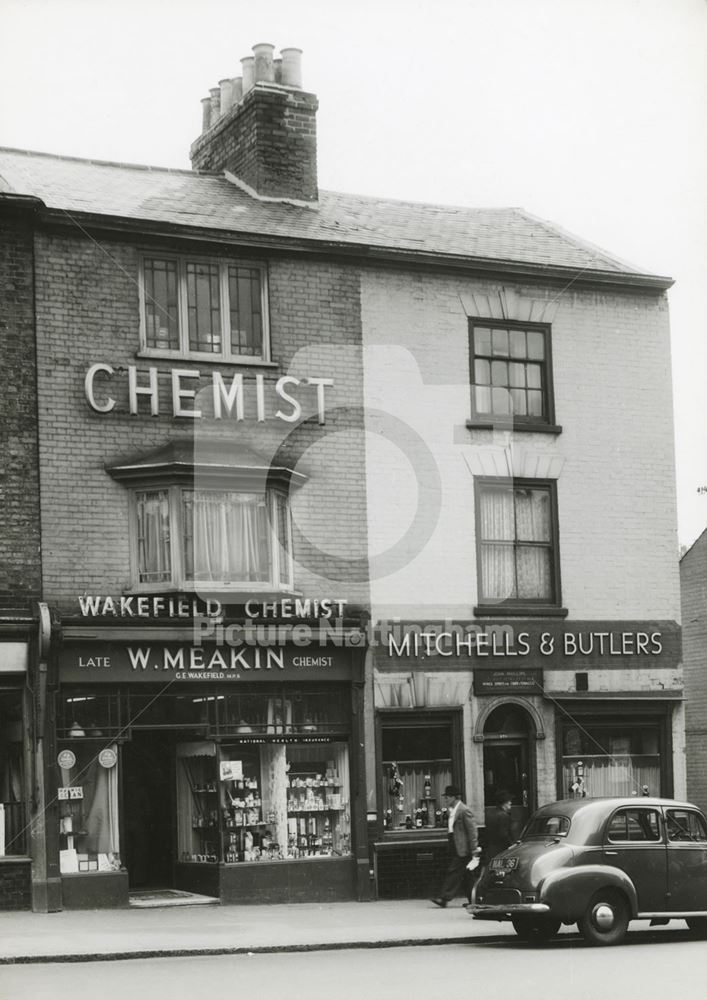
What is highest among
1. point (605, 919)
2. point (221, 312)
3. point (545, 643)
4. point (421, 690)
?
point (221, 312)

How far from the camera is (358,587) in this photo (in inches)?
837

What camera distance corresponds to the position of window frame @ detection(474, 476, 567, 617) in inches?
872

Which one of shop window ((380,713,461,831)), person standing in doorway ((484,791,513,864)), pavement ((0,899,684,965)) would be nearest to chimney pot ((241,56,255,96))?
shop window ((380,713,461,831))

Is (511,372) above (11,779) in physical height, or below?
above

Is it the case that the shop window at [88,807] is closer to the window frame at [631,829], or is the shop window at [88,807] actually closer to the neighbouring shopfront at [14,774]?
the neighbouring shopfront at [14,774]

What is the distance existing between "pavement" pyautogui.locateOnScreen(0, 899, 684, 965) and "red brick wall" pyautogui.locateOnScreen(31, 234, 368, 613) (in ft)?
13.4

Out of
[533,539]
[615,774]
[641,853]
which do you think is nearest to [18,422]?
[533,539]

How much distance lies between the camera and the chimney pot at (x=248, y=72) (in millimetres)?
23128

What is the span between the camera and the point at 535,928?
16.8m

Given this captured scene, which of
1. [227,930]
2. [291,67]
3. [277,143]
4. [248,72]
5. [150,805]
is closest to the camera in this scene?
[227,930]

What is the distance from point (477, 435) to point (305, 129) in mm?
5490

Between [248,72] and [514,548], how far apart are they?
28.0ft

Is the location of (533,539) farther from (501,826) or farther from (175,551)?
(175,551)

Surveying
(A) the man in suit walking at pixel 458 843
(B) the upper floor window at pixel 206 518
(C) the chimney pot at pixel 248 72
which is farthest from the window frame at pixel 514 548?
(C) the chimney pot at pixel 248 72
